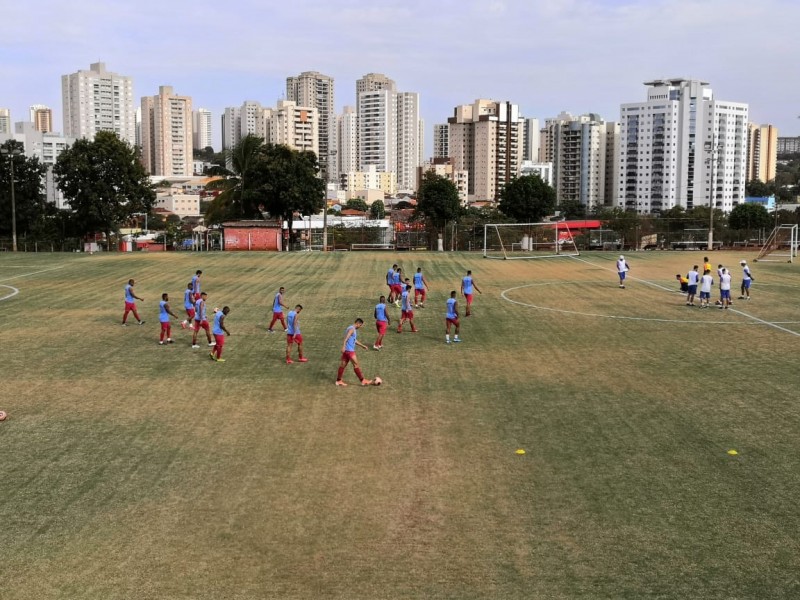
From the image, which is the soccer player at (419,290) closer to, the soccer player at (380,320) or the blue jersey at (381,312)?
the soccer player at (380,320)

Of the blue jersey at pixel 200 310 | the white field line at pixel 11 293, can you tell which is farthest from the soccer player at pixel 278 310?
the white field line at pixel 11 293

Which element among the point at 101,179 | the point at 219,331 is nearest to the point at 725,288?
the point at 219,331

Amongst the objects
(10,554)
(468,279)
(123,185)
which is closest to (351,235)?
(123,185)

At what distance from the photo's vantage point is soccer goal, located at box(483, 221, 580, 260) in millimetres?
65375

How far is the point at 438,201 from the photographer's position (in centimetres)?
9175

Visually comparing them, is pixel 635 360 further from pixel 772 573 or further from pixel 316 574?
pixel 316 574

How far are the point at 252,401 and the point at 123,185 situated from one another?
59.7 m

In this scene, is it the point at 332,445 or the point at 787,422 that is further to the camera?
the point at 787,422

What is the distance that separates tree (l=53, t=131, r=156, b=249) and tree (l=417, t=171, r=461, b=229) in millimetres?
A: 33136

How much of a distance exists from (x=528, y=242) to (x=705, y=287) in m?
37.3

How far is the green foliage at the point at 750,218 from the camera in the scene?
106 meters

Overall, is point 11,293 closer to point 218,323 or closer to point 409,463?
point 218,323

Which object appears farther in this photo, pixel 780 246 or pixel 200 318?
pixel 780 246

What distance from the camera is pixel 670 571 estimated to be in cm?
1127
